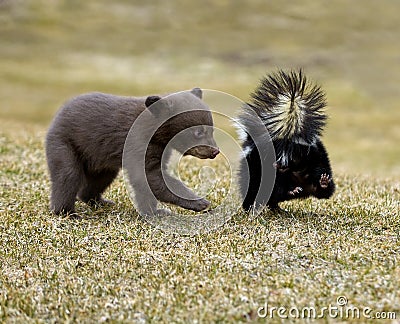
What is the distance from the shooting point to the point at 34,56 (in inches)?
2569

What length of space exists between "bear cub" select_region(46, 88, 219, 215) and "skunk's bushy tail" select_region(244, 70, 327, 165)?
0.85 m

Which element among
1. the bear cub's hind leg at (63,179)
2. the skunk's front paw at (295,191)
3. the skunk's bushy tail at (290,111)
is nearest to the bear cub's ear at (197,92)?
the skunk's bushy tail at (290,111)

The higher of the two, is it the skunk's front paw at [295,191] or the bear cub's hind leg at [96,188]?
the skunk's front paw at [295,191]

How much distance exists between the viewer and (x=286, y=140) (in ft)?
29.1

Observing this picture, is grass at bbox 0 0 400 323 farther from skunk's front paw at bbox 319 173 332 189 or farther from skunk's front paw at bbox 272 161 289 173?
skunk's front paw at bbox 272 161 289 173

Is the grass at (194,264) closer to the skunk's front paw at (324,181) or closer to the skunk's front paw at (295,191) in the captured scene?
the skunk's front paw at (295,191)

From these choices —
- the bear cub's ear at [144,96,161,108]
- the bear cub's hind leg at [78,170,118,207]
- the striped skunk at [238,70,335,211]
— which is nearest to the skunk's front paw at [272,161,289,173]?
the striped skunk at [238,70,335,211]

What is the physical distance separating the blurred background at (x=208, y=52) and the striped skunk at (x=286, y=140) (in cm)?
2493

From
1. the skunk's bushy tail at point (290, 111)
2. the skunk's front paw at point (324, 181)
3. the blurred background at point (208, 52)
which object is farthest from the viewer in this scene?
the blurred background at point (208, 52)

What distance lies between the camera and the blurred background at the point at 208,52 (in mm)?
47469

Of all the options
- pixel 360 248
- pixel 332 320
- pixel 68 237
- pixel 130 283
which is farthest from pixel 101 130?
pixel 332 320

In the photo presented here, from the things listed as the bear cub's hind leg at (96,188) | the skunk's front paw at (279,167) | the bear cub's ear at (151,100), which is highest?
the bear cub's ear at (151,100)

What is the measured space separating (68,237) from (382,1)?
78.5 m

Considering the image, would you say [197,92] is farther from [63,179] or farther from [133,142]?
[63,179]
